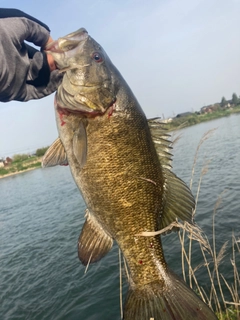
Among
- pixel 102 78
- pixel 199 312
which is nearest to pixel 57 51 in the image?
pixel 102 78

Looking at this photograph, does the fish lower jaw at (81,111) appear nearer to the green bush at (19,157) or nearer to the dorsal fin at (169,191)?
the dorsal fin at (169,191)

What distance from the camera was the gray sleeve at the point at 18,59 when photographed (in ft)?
6.49

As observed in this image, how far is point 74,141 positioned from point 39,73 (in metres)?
0.56

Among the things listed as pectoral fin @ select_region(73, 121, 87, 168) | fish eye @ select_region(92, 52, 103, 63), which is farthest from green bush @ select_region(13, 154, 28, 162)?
pectoral fin @ select_region(73, 121, 87, 168)

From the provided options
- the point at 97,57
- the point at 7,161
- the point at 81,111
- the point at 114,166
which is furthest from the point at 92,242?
the point at 7,161

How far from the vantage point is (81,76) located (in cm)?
222

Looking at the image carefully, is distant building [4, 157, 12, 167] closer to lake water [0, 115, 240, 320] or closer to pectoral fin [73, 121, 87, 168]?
lake water [0, 115, 240, 320]

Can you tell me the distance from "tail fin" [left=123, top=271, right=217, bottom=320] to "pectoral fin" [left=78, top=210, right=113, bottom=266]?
1.21ft

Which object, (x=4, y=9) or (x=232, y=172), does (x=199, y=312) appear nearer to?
(x=4, y=9)

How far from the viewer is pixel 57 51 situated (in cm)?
214

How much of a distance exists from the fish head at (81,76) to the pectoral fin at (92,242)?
835 millimetres

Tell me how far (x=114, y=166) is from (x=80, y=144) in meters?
0.29

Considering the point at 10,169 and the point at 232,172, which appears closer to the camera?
the point at 232,172

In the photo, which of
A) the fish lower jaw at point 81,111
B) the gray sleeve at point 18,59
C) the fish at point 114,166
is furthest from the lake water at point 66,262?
Answer: the gray sleeve at point 18,59
